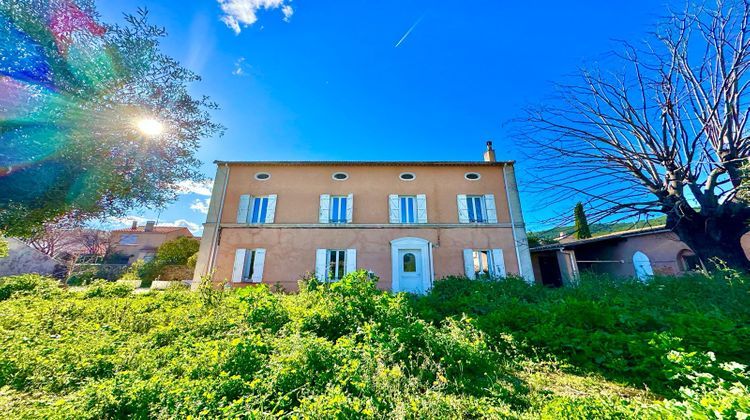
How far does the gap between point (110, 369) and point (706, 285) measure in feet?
30.7

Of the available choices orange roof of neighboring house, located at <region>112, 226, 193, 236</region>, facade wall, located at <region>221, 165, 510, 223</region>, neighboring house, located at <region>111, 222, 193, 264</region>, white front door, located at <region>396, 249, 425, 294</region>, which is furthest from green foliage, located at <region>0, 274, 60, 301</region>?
orange roof of neighboring house, located at <region>112, 226, 193, 236</region>

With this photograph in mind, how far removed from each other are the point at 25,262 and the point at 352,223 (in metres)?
21.6

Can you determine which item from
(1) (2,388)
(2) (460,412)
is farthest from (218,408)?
(1) (2,388)

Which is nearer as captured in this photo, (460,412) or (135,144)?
(460,412)

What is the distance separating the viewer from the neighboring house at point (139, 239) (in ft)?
90.0

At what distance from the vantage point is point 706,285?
194 inches

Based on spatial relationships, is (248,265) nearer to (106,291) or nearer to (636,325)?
(106,291)

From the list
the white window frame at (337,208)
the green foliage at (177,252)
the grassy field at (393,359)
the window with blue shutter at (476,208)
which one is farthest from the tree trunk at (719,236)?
the green foliage at (177,252)

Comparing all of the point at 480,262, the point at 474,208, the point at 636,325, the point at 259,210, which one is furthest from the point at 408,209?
the point at 636,325

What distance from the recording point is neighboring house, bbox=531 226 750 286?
10.6 meters

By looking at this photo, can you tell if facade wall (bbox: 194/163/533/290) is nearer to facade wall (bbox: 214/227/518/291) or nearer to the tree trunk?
facade wall (bbox: 214/227/518/291)

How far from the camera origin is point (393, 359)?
3.25 m

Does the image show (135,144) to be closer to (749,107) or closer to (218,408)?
(218,408)

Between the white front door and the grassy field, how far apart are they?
5.23 meters
